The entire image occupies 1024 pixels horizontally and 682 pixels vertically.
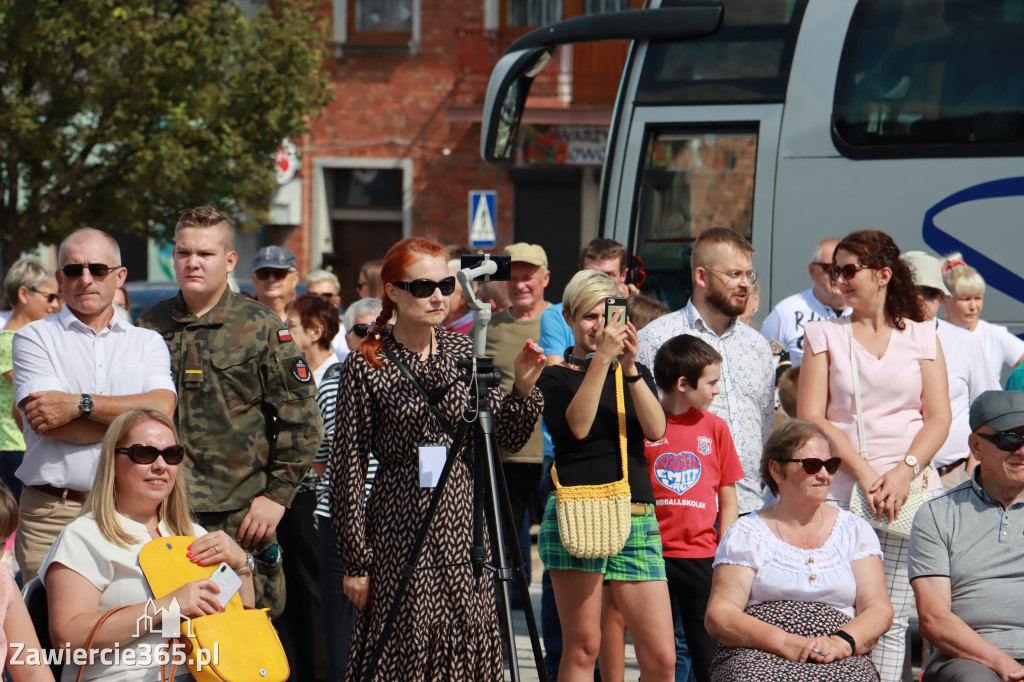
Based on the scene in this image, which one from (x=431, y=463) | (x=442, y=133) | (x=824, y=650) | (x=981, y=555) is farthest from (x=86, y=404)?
(x=442, y=133)

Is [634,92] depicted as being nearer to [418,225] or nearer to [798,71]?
[798,71]

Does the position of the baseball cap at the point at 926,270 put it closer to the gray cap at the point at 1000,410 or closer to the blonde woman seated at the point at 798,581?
the gray cap at the point at 1000,410

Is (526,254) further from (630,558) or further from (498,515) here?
(498,515)

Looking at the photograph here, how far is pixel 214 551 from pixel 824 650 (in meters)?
2.15

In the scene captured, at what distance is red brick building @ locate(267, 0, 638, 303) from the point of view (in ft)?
68.5

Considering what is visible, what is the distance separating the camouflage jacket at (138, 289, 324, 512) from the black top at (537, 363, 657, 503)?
974 mm

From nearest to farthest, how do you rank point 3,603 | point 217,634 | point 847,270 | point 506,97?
point 3,603, point 217,634, point 847,270, point 506,97

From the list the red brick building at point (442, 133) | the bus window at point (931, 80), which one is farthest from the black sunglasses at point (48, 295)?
the red brick building at point (442, 133)

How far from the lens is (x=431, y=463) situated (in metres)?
4.48

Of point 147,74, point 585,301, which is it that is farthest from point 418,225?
point 585,301

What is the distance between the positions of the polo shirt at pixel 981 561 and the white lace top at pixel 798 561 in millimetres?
216

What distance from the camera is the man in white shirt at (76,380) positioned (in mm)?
4922

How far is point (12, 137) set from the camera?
1555cm

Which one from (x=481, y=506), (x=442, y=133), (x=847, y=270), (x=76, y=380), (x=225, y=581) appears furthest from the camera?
(x=442, y=133)
